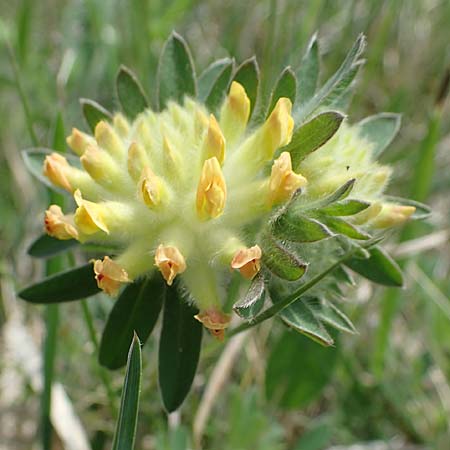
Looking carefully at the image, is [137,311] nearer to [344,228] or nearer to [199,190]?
[199,190]

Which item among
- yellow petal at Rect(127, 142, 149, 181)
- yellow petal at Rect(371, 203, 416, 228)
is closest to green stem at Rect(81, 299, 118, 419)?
yellow petal at Rect(127, 142, 149, 181)

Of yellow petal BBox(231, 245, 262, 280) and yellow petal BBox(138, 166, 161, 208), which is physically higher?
yellow petal BBox(138, 166, 161, 208)

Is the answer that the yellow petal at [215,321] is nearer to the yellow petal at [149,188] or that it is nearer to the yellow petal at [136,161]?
the yellow petal at [149,188]

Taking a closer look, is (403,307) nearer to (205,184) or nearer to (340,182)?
(340,182)

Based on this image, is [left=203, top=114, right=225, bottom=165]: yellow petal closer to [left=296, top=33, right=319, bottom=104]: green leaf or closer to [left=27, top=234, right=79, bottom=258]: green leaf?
[left=296, top=33, right=319, bottom=104]: green leaf

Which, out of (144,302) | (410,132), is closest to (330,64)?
(410,132)

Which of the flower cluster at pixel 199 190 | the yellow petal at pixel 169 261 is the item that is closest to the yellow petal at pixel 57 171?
the flower cluster at pixel 199 190
